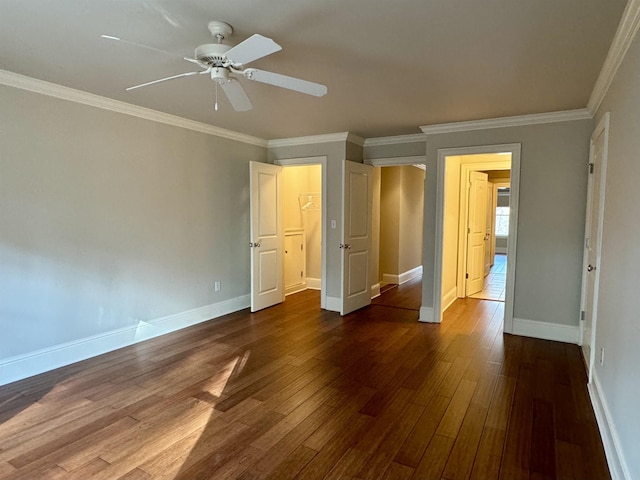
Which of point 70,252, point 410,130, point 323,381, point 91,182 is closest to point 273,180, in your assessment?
point 410,130

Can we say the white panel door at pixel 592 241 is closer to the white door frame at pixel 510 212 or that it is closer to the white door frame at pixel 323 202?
the white door frame at pixel 510 212

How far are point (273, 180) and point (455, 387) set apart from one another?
3.58 metres

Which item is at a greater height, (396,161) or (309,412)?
(396,161)

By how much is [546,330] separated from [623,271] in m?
2.37

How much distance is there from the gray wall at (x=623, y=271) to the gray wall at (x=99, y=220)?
404 centimetres

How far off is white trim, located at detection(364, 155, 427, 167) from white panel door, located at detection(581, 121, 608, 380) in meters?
1.85

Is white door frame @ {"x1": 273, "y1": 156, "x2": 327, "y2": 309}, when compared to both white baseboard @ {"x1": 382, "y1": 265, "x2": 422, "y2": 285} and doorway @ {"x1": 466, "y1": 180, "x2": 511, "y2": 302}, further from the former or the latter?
doorway @ {"x1": 466, "y1": 180, "x2": 511, "y2": 302}

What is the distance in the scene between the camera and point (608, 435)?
7.07 feet

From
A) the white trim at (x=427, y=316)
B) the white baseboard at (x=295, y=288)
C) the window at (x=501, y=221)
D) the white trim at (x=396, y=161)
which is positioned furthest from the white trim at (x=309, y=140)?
the window at (x=501, y=221)

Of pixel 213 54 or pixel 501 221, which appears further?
pixel 501 221

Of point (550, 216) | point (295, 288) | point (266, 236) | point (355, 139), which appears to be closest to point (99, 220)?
point (266, 236)

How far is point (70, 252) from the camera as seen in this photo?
11.1ft

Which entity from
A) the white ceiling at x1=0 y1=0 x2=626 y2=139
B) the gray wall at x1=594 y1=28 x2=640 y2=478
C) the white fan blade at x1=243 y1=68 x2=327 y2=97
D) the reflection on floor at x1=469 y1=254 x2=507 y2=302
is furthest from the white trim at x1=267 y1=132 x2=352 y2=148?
the reflection on floor at x1=469 y1=254 x2=507 y2=302

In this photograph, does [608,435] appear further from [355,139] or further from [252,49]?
[355,139]
